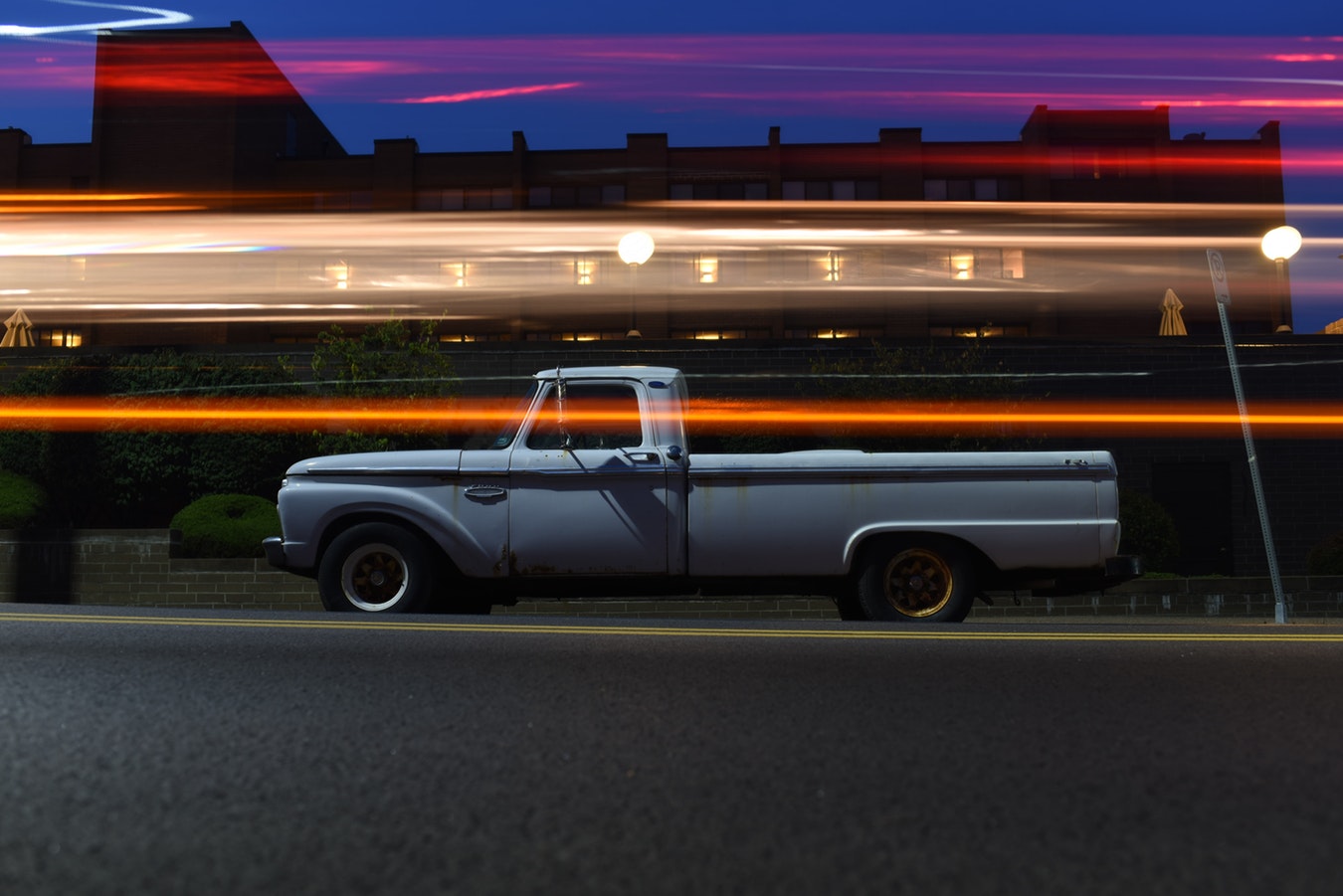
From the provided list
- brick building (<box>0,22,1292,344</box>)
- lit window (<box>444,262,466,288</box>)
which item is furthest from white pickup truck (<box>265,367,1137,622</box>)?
lit window (<box>444,262,466,288</box>)

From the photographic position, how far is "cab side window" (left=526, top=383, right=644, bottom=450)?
10453 mm

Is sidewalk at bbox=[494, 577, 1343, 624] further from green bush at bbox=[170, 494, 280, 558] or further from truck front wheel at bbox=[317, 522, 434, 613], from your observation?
truck front wheel at bbox=[317, 522, 434, 613]

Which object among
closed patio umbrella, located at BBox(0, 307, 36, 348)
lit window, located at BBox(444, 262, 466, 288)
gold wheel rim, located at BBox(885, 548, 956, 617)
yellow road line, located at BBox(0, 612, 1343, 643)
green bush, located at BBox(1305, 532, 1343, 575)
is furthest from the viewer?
lit window, located at BBox(444, 262, 466, 288)

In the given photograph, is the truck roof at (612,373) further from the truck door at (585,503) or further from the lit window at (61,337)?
the lit window at (61,337)

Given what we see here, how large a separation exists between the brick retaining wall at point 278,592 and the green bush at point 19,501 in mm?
725

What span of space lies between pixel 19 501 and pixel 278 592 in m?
5.28

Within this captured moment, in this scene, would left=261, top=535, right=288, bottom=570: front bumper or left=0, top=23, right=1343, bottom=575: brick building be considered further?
left=0, top=23, right=1343, bottom=575: brick building

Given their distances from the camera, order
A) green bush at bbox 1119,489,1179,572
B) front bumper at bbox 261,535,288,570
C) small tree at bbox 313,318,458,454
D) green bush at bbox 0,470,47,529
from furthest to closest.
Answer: small tree at bbox 313,318,458,454, green bush at bbox 0,470,47,529, green bush at bbox 1119,489,1179,572, front bumper at bbox 261,535,288,570

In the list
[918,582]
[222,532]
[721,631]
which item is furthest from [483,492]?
[222,532]

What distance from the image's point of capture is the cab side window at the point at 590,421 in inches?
412

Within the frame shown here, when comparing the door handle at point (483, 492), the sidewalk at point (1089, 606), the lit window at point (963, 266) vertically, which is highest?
the lit window at point (963, 266)

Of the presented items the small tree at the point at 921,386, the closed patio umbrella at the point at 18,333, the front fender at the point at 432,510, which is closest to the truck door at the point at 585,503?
the front fender at the point at 432,510

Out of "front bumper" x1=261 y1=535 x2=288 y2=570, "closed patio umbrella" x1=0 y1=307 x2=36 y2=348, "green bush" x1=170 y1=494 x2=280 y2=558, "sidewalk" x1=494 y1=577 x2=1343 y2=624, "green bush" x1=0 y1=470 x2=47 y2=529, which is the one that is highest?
"closed patio umbrella" x1=0 y1=307 x2=36 y2=348

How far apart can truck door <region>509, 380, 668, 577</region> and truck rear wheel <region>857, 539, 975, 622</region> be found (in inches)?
65.5
